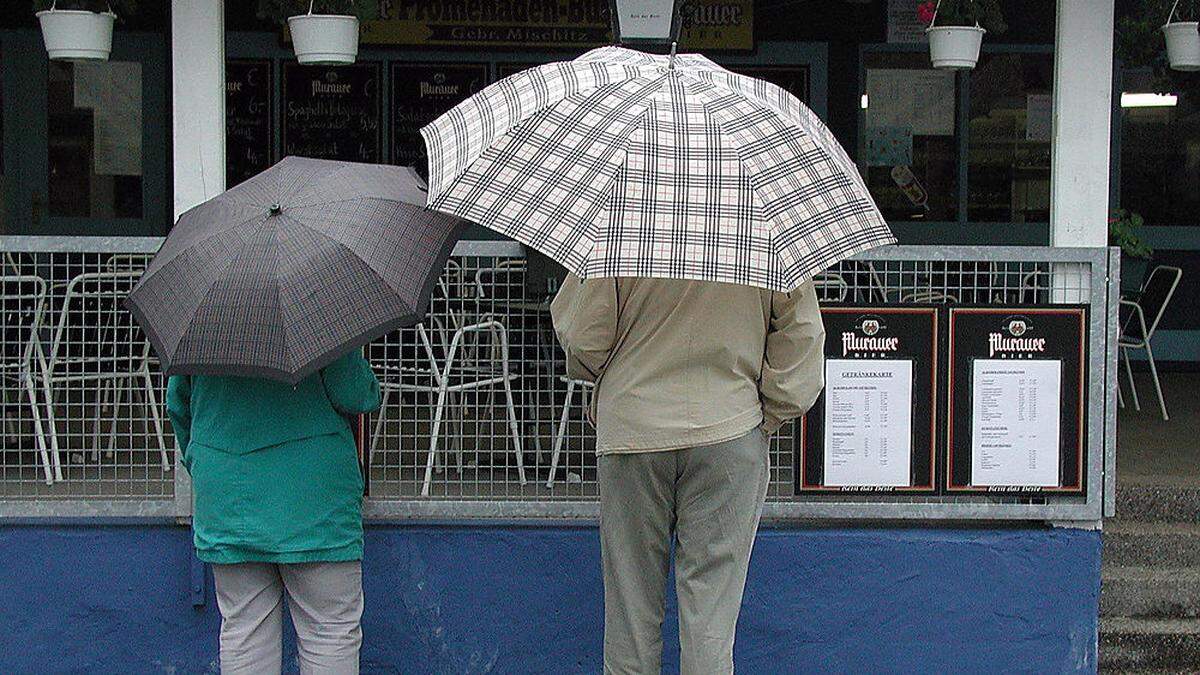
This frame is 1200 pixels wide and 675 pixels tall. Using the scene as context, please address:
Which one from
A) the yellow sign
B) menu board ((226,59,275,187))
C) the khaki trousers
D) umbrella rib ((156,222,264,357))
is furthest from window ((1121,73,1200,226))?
umbrella rib ((156,222,264,357))

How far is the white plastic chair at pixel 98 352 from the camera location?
493cm

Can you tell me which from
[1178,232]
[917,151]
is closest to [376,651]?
[917,151]

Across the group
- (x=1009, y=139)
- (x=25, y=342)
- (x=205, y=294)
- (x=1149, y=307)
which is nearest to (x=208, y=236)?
(x=205, y=294)

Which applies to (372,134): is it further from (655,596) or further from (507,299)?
(655,596)

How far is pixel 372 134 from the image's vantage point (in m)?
10.3

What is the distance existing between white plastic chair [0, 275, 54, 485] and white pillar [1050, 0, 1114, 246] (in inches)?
136

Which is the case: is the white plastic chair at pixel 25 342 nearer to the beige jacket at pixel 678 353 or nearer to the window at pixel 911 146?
the beige jacket at pixel 678 353

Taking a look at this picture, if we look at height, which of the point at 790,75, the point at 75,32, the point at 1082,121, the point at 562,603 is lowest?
the point at 562,603

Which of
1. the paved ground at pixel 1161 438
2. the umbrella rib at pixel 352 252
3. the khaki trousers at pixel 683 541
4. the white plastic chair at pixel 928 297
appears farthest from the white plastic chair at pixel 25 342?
the paved ground at pixel 1161 438

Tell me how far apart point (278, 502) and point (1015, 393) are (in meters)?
2.47

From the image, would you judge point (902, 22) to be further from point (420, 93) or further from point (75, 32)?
point (75, 32)

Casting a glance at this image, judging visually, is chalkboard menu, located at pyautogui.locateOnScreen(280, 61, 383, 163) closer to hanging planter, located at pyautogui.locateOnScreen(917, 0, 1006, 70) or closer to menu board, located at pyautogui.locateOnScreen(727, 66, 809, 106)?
menu board, located at pyautogui.locateOnScreen(727, 66, 809, 106)

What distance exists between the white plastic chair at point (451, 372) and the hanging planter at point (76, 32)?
5.16 ft

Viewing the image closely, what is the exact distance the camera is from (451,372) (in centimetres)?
498
